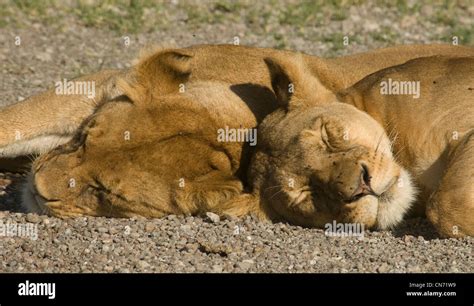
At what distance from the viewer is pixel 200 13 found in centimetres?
1071

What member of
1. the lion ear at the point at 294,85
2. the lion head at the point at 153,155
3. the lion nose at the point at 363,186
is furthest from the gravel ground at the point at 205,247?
the lion ear at the point at 294,85

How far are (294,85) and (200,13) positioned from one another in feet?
16.6

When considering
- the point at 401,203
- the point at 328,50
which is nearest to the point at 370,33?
the point at 328,50

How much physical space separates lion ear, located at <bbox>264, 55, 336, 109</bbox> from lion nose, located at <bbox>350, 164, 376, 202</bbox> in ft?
2.17

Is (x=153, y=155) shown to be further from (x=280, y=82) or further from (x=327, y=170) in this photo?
(x=327, y=170)

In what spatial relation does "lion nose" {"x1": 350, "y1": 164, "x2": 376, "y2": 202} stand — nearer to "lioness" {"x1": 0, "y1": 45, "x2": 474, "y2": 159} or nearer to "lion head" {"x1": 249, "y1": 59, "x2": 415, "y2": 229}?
"lion head" {"x1": 249, "y1": 59, "x2": 415, "y2": 229}

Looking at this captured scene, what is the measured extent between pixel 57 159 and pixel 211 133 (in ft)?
2.86

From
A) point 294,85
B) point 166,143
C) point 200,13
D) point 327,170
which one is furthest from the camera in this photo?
point 200,13

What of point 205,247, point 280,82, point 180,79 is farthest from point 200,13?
point 205,247

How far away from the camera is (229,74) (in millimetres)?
6168

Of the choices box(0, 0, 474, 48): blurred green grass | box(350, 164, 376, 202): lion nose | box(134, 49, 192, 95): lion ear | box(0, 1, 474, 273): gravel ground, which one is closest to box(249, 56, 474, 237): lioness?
box(350, 164, 376, 202): lion nose

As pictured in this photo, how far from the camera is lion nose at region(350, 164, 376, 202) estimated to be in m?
5.21
